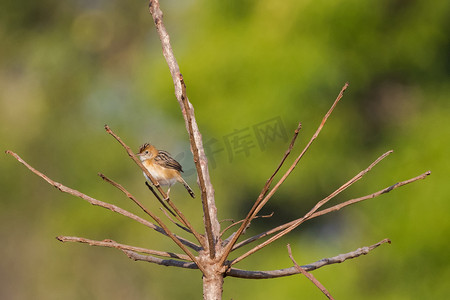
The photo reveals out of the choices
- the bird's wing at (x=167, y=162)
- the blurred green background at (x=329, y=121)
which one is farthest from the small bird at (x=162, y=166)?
the blurred green background at (x=329, y=121)

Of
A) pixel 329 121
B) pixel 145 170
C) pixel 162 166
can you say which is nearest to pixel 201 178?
pixel 145 170

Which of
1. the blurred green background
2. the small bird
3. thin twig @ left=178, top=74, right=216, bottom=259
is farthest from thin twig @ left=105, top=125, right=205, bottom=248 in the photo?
the blurred green background

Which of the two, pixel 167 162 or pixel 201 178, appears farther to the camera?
pixel 167 162

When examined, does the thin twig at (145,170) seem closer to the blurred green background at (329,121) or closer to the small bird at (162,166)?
the small bird at (162,166)

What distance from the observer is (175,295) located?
12.7m

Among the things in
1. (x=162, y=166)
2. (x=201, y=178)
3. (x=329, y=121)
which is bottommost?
(x=201, y=178)

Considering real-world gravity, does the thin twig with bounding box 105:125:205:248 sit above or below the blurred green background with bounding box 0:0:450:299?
below

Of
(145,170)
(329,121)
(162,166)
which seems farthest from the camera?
(329,121)

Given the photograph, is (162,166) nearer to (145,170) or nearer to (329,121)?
(145,170)

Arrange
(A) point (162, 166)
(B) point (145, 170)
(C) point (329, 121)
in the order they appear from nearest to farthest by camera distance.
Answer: (B) point (145, 170), (A) point (162, 166), (C) point (329, 121)

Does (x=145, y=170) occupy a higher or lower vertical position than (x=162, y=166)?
lower

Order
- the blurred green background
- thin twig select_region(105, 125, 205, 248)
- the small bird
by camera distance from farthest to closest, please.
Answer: the blurred green background < the small bird < thin twig select_region(105, 125, 205, 248)

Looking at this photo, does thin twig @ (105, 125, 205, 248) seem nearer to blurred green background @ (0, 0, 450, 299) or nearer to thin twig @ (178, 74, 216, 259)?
thin twig @ (178, 74, 216, 259)

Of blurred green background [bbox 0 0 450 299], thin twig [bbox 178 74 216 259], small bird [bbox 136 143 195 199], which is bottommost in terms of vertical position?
thin twig [bbox 178 74 216 259]
